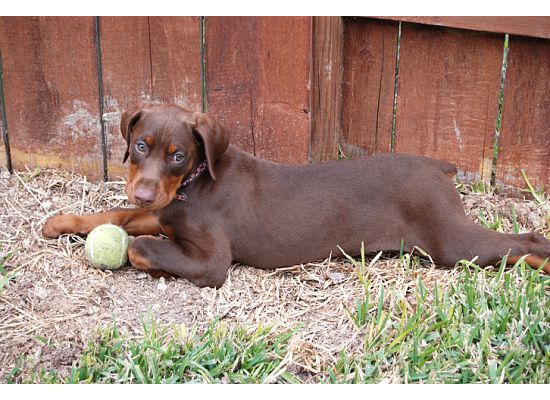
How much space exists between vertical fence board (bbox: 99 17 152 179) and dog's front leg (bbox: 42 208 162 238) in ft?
2.68

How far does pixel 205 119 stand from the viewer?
4.59 meters

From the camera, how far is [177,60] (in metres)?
5.58

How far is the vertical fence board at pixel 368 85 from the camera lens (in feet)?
18.2

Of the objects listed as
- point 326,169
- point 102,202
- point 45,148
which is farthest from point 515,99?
point 45,148


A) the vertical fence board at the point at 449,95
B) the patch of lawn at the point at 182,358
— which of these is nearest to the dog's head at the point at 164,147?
the patch of lawn at the point at 182,358

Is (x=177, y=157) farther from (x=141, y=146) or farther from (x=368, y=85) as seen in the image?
(x=368, y=85)

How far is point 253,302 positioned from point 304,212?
2.00ft

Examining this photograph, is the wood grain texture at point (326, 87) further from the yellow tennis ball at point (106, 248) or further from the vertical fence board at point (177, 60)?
the yellow tennis ball at point (106, 248)

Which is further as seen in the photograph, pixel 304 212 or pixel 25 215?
pixel 25 215

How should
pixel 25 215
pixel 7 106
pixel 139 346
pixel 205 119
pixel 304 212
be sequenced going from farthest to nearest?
pixel 7 106, pixel 25 215, pixel 304 212, pixel 205 119, pixel 139 346

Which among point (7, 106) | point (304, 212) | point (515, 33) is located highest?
point (515, 33)

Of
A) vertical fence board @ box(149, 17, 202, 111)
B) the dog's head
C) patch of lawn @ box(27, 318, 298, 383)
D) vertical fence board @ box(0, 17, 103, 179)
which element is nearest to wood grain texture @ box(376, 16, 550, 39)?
vertical fence board @ box(149, 17, 202, 111)

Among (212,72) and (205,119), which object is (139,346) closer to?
(205,119)

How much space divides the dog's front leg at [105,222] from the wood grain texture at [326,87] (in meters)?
1.23
